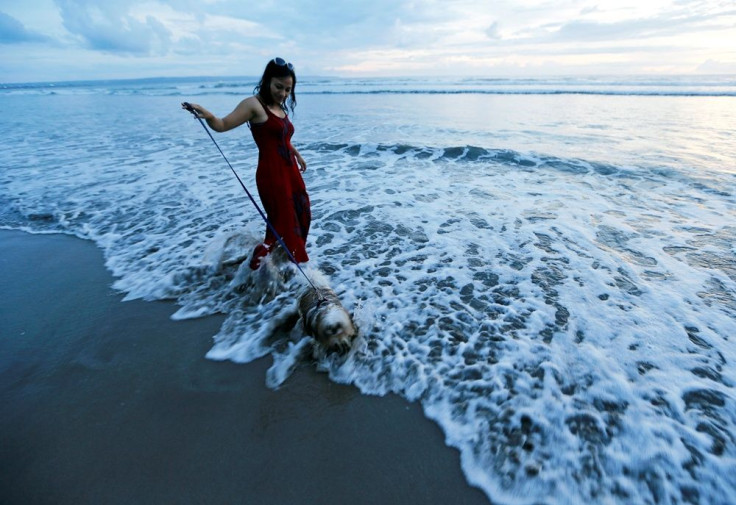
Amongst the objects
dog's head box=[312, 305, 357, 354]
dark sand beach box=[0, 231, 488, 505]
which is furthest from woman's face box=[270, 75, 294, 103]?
dark sand beach box=[0, 231, 488, 505]

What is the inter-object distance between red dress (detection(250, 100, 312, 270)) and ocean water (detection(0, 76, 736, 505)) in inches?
13.8

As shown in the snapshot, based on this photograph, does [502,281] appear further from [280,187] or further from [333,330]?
[280,187]

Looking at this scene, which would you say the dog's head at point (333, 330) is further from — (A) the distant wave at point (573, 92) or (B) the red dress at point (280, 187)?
Answer: (A) the distant wave at point (573, 92)

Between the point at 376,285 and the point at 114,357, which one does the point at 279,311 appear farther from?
the point at 114,357

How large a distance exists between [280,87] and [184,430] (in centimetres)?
267

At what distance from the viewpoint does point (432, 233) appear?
5312 mm

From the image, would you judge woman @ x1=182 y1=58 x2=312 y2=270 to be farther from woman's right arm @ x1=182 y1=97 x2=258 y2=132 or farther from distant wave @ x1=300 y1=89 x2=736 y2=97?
distant wave @ x1=300 y1=89 x2=736 y2=97

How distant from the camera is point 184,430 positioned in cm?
235

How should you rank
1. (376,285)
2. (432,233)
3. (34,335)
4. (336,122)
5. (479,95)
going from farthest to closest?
(479,95), (336,122), (432,233), (376,285), (34,335)

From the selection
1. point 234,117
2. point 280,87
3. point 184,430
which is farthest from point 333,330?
point 280,87

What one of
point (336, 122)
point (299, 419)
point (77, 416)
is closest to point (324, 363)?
point (299, 419)

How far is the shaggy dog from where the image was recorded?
115 inches

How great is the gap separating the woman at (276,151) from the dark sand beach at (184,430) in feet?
3.89

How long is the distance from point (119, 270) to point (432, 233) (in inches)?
161
